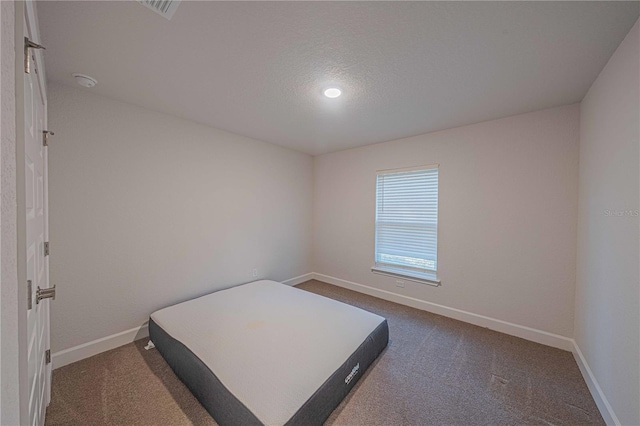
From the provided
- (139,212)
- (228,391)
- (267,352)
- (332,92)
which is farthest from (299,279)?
(332,92)

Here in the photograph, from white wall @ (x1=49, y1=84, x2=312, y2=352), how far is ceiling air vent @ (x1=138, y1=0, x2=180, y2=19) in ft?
4.83

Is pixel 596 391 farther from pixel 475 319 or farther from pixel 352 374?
pixel 352 374

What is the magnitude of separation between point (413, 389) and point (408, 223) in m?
2.08

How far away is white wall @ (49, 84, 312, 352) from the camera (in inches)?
79.0

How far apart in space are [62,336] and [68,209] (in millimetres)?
1088

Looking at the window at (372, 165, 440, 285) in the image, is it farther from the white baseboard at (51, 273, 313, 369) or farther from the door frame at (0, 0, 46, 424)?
the door frame at (0, 0, 46, 424)

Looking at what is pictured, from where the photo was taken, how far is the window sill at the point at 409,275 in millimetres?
3100

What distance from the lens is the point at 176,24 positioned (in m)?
1.35

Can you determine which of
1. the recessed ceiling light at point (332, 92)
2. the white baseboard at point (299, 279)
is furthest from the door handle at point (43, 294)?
the white baseboard at point (299, 279)

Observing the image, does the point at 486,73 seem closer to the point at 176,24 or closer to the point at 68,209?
the point at 176,24

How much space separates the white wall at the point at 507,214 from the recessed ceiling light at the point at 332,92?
162 cm

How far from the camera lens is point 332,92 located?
2.08m

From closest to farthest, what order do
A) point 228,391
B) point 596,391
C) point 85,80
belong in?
point 228,391 → point 596,391 → point 85,80

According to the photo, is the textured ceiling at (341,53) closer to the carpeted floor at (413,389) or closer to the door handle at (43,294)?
the door handle at (43,294)
